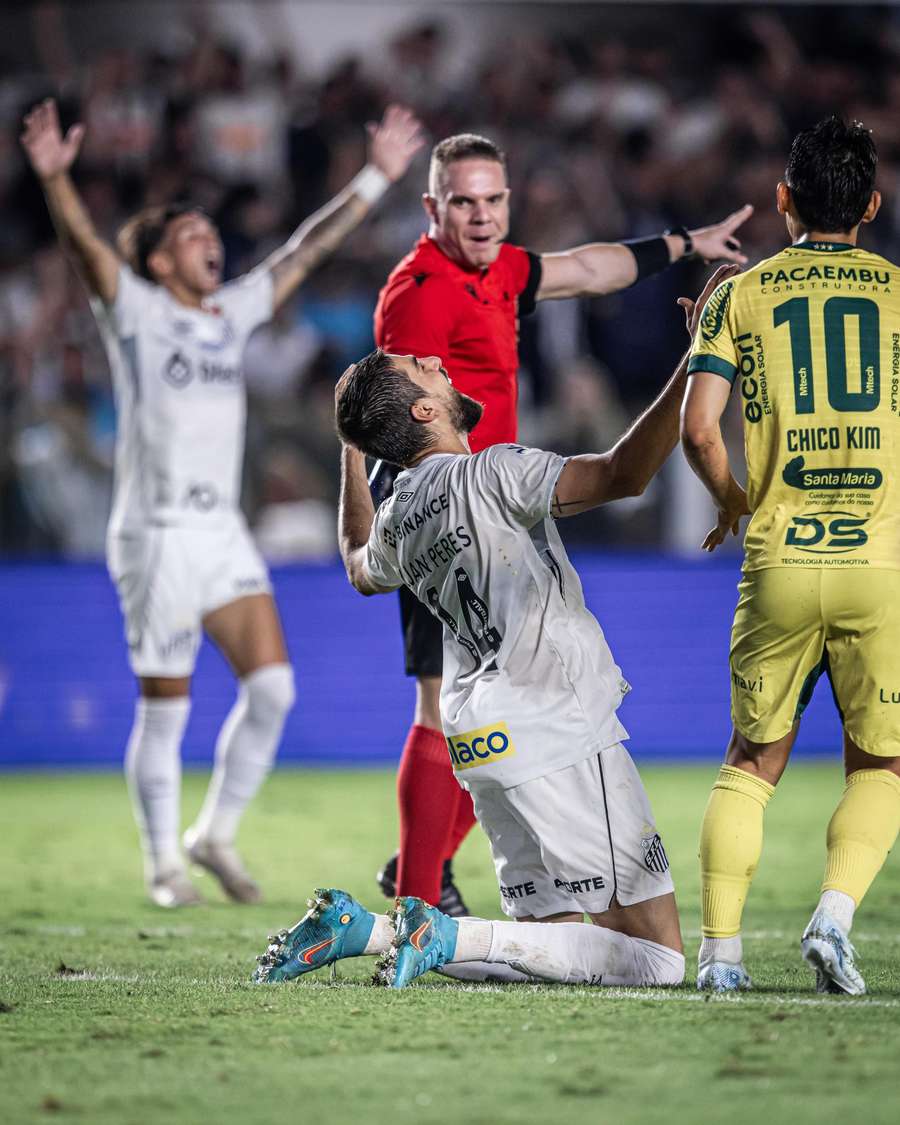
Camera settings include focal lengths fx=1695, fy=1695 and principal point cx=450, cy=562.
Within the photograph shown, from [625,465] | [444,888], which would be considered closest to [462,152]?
[625,465]

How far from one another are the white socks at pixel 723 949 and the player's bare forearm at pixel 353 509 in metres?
1.22

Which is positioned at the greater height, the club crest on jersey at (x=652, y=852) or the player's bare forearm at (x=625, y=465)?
the player's bare forearm at (x=625, y=465)

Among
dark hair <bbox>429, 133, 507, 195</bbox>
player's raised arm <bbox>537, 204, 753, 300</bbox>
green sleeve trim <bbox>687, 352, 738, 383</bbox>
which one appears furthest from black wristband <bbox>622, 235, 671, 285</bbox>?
green sleeve trim <bbox>687, 352, 738, 383</bbox>

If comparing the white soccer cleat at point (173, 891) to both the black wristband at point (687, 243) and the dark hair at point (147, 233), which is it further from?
the black wristband at point (687, 243)

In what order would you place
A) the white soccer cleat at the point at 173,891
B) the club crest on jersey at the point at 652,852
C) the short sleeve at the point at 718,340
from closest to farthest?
the short sleeve at the point at 718,340, the club crest on jersey at the point at 652,852, the white soccer cleat at the point at 173,891

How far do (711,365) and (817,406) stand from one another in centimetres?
26

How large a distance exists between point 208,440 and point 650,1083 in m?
4.06

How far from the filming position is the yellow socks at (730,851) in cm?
397

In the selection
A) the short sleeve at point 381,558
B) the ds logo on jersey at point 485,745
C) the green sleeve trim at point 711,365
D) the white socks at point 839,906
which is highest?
the green sleeve trim at point 711,365

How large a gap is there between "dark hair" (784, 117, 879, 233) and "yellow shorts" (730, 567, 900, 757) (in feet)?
2.84

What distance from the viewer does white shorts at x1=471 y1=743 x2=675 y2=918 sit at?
4012 millimetres

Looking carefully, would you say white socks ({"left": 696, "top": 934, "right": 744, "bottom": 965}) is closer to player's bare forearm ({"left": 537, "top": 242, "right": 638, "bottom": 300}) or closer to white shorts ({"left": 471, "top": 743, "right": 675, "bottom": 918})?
white shorts ({"left": 471, "top": 743, "right": 675, "bottom": 918})

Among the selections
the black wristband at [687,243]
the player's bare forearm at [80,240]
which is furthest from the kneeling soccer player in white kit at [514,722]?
the player's bare forearm at [80,240]

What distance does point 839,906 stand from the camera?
3.83m
